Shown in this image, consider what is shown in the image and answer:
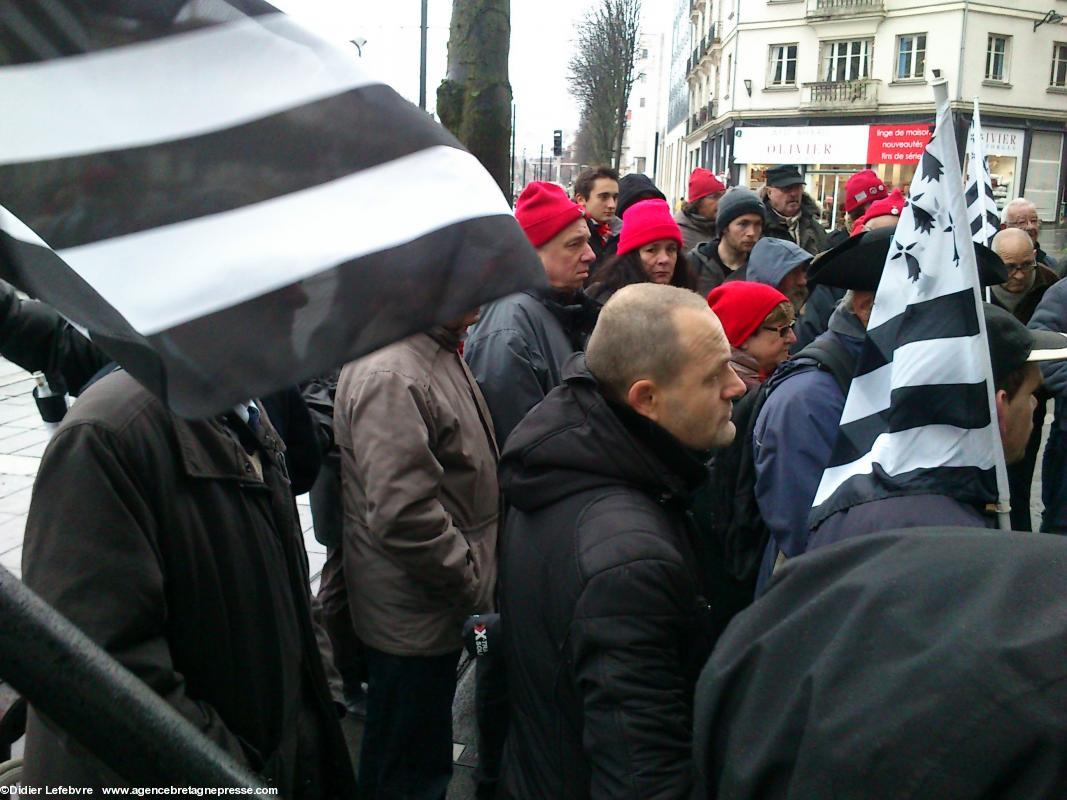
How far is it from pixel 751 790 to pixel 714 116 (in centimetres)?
4978

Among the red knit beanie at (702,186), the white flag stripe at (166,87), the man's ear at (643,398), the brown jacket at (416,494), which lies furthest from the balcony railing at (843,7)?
the white flag stripe at (166,87)

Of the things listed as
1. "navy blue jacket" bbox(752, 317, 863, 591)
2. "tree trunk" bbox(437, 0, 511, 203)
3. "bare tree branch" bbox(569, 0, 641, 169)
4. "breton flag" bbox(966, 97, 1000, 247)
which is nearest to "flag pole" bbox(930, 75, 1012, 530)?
"navy blue jacket" bbox(752, 317, 863, 591)

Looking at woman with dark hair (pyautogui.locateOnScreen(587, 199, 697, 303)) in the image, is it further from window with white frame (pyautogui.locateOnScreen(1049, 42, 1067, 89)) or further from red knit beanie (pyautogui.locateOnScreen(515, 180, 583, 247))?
window with white frame (pyautogui.locateOnScreen(1049, 42, 1067, 89))

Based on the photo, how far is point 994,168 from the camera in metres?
34.3

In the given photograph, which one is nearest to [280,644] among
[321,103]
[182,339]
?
[182,339]

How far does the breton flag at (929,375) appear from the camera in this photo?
1973 millimetres

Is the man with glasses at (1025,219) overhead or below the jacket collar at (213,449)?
overhead

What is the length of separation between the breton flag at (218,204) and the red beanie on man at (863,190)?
7.19m

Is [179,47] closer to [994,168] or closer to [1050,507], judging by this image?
[1050,507]

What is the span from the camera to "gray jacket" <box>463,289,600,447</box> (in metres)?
3.35

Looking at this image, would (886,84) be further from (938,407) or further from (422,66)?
(938,407)

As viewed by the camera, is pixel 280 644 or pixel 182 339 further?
pixel 280 644

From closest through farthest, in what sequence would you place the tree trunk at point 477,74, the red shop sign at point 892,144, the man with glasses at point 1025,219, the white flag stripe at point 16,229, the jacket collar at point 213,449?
1. the white flag stripe at point 16,229
2. the jacket collar at point 213,449
3. the tree trunk at point 477,74
4. the man with glasses at point 1025,219
5. the red shop sign at point 892,144

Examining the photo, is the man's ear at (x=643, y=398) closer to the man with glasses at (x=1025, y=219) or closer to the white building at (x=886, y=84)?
the man with glasses at (x=1025, y=219)
